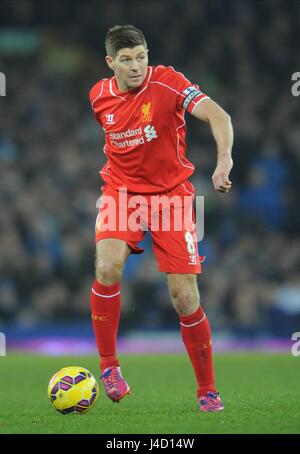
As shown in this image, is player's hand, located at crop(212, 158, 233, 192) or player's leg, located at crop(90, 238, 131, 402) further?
player's leg, located at crop(90, 238, 131, 402)

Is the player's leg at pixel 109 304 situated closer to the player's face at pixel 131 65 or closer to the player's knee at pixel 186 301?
the player's knee at pixel 186 301

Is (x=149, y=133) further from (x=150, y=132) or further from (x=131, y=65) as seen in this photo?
(x=131, y=65)

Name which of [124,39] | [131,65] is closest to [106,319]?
[131,65]

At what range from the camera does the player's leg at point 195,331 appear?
19.2ft

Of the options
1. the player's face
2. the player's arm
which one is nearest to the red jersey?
the player's face

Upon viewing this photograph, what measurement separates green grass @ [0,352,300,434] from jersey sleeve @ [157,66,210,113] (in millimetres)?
1851

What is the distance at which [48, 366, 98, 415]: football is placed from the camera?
5715mm

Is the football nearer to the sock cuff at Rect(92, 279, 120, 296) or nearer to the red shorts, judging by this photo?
the sock cuff at Rect(92, 279, 120, 296)

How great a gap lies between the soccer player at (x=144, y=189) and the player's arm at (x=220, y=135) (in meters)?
0.05

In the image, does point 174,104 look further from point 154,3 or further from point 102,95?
point 154,3

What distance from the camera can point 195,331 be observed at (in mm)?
5914

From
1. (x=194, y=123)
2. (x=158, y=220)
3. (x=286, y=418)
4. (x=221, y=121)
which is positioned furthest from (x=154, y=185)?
(x=194, y=123)

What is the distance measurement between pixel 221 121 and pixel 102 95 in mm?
1010
